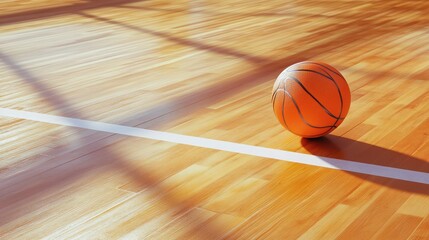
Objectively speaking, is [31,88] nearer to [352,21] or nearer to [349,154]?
[349,154]

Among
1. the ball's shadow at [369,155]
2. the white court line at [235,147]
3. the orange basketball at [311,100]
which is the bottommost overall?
the ball's shadow at [369,155]

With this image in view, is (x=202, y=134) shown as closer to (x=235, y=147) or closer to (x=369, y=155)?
(x=235, y=147)

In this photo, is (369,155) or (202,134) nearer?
(369,155)

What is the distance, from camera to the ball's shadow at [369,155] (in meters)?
2.45

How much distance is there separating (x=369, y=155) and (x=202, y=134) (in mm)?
697

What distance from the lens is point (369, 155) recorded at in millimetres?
2711

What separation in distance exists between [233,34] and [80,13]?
76.0 inches

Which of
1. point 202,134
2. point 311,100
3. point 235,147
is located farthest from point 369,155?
point 202,134

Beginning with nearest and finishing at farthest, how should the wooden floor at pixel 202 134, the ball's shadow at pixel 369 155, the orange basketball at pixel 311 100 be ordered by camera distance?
the wooden floor at pixel 202 134 → the ball's shadow at pixel 369 155 → the orange basketball at pixel 311 100

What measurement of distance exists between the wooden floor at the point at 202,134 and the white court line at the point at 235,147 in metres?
0.05

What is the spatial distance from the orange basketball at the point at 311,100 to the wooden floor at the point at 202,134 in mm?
95

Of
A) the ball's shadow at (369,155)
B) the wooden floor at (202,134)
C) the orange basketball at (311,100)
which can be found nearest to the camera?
the wooden floor at (202,134)

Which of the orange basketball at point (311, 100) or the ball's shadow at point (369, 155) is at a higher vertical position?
the orange basketball at point (311, 100)

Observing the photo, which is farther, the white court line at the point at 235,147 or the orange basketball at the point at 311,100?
the orange basketball at the point at 311,100
